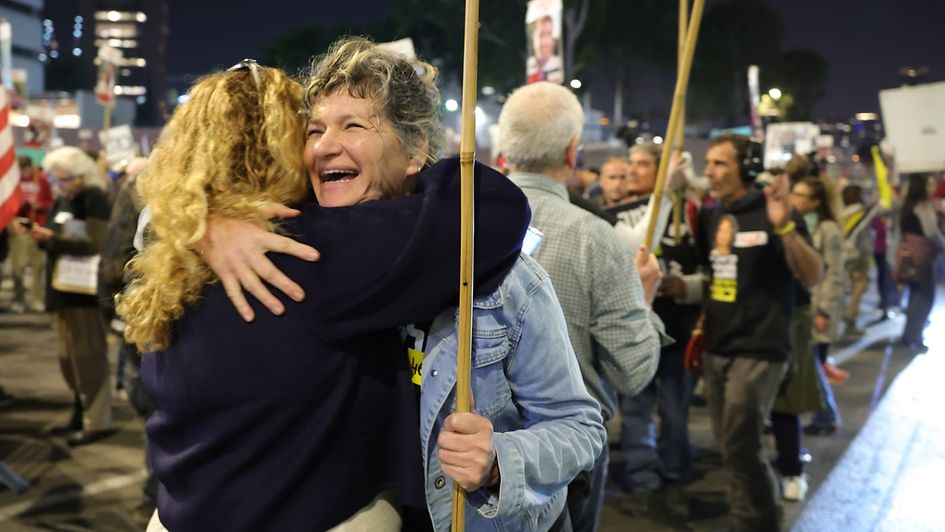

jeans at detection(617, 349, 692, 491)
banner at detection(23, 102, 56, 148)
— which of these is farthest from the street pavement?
banner at detection(23, 102, 56, 148)

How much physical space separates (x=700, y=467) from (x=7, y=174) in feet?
17.4

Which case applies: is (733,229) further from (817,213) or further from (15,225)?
(15,225)

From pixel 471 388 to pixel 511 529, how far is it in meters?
0.34

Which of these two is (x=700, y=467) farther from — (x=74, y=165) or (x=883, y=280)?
(x=883, y=280)

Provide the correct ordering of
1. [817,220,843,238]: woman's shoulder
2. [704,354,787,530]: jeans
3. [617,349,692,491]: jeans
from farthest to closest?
[817,220,843,238]: woman's shoulder
[617,349,692,491]: jeans
[704,354,787,530]: jeans

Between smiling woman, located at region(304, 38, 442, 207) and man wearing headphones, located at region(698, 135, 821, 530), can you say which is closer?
smiling woman, located at region(304, 38, 442, 207)

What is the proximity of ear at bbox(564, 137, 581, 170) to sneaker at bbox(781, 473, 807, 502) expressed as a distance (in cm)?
351

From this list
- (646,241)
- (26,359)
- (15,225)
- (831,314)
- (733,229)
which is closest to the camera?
(646,241)

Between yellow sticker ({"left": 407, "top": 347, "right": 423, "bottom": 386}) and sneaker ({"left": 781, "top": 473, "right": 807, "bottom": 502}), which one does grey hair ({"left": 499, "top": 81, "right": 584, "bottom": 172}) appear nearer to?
yellow sticker ({"left": 407, "top": 347, "right": 423, "bottom": 386})

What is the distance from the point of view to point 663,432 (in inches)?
271

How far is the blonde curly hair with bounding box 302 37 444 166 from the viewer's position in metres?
2.05

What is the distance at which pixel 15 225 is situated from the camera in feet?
23.9

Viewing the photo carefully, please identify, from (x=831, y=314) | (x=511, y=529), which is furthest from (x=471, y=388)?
(x=831, y=314)

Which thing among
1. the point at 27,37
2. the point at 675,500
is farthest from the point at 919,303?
the point at 27,37
